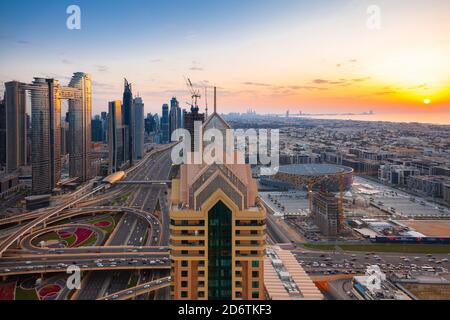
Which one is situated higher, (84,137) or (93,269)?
(84,137)

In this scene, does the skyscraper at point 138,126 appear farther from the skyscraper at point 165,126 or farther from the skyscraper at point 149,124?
the skyscraper at point 149,124

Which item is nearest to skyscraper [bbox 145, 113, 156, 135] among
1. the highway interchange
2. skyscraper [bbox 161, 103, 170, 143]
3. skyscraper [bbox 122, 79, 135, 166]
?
skyscraper [bbox 161, 103, 170, 143]

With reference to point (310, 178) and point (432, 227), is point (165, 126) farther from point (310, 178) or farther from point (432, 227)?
point (432, 227)

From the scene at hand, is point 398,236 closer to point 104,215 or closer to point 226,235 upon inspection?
point 226,235

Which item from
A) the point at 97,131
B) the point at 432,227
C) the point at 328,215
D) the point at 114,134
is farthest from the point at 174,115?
the point at 432,227
